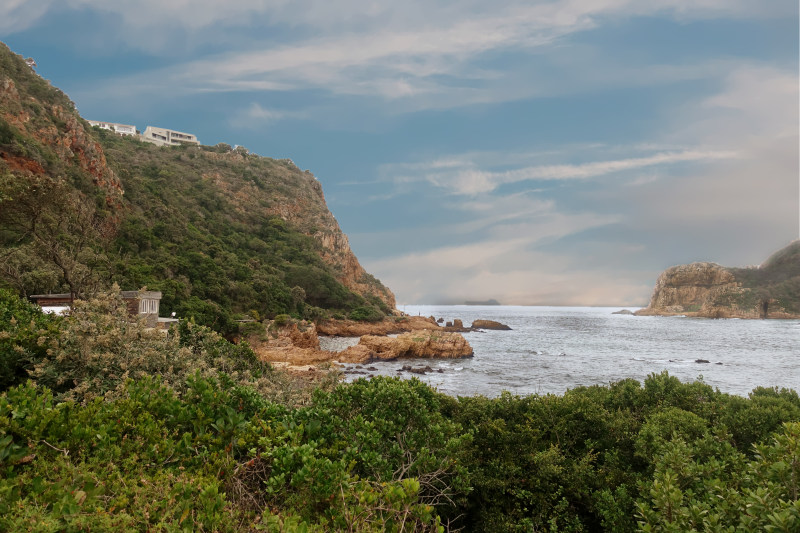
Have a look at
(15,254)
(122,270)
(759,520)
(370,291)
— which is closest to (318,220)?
(370,291)

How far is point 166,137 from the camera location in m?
113

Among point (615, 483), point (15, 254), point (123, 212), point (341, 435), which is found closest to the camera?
point (341, 435)

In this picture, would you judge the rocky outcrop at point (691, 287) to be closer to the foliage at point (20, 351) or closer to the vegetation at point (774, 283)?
the vegetation at point (774, 283)

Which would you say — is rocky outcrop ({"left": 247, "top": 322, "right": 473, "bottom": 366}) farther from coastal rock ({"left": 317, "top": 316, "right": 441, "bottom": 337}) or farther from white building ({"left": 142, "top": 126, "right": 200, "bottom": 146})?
white building ({"left": 142, "top": 126, "right": 200, "bottom": 146})

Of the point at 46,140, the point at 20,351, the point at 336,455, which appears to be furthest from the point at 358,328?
the point at 336,455

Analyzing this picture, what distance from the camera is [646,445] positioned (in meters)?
7.08

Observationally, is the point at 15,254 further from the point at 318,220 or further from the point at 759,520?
the point at 318,220

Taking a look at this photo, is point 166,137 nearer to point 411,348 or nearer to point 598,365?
point 411,348

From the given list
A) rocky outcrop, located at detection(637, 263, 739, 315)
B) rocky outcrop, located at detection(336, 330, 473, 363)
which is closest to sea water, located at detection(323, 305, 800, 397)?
rocky outcrop, located at detection(336, 330, 473, 363)

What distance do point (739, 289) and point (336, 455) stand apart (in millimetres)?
158583

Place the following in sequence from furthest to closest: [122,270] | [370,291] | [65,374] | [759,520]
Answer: [370,291], [122,270], [65,374], [759,520]

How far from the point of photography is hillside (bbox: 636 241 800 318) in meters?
120

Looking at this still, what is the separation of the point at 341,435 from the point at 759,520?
414 centimetres

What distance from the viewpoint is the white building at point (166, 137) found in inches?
4188
